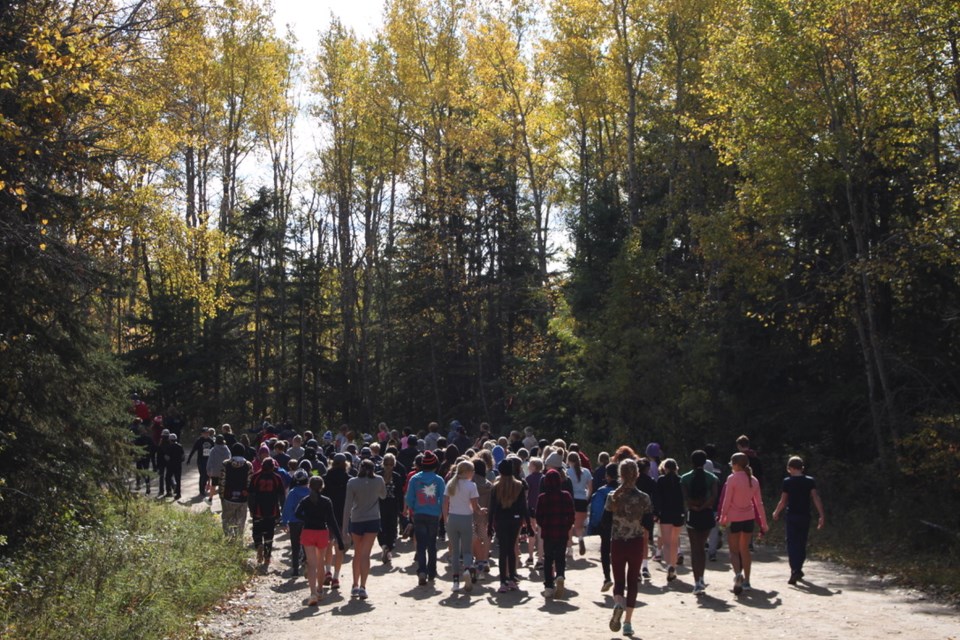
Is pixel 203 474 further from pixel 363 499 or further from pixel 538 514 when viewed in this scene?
pixel 538 514

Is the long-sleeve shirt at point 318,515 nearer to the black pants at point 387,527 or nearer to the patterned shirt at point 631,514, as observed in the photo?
the black pants at point 387,527

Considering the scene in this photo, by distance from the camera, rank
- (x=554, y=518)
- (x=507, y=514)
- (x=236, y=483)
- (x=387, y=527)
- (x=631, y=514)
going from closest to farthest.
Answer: (x=631, y=514) < (x=554, y=518) < (x=507, y=514) < (x=387, y=527) < (x=236, y=483)

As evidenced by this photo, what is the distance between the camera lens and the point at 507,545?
1246cm

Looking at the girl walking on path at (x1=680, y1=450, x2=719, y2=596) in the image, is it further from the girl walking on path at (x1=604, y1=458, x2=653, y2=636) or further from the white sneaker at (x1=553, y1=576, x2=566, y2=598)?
the girl walking on path at (x1=604, y1=458, x2=653, y2=636)

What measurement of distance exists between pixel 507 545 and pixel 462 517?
74cm

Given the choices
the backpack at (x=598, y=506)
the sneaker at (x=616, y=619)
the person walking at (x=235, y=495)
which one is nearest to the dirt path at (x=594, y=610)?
the sneaker at (x=616, y=619)

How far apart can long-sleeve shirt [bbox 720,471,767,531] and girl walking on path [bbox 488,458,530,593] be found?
9.07ft

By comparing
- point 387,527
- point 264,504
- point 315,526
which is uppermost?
point 264,504

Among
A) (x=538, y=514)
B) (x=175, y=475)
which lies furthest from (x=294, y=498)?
(x=175, y=475)

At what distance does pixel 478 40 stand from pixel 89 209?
2230 cm

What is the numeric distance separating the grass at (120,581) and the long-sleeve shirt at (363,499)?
2.15 metres

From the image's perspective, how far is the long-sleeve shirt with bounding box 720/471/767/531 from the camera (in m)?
12.2

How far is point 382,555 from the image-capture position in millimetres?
16312

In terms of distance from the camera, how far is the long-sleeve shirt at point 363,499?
499 inches
